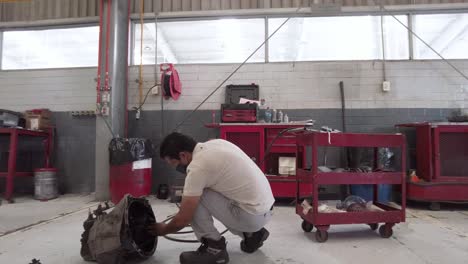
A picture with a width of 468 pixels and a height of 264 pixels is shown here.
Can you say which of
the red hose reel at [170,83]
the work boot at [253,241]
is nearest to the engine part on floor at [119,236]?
the work boot at [253,241]

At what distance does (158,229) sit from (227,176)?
0.48m

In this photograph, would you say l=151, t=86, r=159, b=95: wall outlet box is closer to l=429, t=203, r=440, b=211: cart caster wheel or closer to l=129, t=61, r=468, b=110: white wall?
l=129, t=61, r=468, b=110: white wall

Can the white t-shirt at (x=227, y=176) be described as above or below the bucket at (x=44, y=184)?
above

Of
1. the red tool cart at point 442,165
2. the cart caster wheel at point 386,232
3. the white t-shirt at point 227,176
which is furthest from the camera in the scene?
the red tool cart at point 442,165

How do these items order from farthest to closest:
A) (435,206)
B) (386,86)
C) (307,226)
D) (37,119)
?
(37,119) < (386,86) < (435,206) < (307,226)

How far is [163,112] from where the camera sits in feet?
14.6

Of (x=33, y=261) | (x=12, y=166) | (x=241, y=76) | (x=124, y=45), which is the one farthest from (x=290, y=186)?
(x=12, y=166)

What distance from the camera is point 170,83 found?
4.18m

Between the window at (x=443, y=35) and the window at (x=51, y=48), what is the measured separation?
4710 millimetres

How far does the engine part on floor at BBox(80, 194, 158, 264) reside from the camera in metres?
1.62

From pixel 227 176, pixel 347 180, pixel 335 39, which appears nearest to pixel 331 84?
pixel 335 39

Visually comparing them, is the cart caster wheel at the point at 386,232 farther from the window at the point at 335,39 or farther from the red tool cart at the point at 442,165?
the window at the point at 335,39

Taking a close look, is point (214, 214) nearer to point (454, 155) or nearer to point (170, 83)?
point (170, 83)

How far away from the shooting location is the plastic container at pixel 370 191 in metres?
3.60
